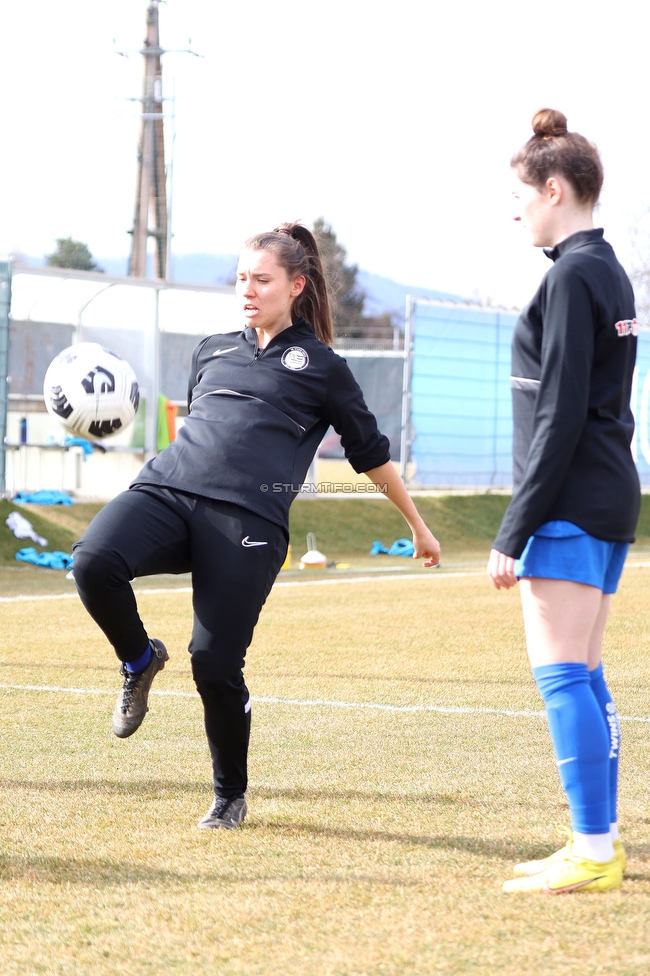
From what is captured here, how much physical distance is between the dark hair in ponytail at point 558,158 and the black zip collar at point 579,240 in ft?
0.26

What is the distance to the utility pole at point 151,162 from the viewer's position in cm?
3372

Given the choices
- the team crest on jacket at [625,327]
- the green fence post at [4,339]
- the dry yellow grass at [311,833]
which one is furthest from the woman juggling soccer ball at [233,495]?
the green fence post at [4,339]

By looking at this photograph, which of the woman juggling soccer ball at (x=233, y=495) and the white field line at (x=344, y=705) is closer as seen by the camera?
the woman juggling soccer ball at (x=233, y=495)

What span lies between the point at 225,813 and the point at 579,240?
2.01 m

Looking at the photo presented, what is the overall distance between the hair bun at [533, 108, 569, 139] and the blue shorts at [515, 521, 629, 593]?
0.99 metres

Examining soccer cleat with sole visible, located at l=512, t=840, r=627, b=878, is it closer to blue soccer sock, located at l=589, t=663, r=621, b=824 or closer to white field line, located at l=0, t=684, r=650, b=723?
blue soccer sock, located at l=589, t=663, r=621, b=824

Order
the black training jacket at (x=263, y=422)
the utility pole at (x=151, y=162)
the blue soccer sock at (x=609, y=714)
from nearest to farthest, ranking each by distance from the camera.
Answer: the blue soccer sock at (x=609, y=714) → the black training jacket at (x=263, y=422) → the utility pole at (x=151, y=162)

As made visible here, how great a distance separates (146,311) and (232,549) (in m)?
14.6

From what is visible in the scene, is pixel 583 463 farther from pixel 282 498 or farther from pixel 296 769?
pixel 296 769

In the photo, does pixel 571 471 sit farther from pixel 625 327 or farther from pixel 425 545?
pixel 425 545

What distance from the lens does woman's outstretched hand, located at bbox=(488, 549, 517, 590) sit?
9.98 feet

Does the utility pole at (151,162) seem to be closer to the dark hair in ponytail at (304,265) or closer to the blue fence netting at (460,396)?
the blue fence netting at (460,396)

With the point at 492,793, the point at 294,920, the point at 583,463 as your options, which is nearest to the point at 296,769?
the point at 492,793

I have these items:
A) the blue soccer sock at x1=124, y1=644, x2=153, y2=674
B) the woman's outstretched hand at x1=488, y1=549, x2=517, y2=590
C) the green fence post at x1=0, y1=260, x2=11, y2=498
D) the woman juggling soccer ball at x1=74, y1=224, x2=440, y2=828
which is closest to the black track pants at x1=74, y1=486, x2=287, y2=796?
the woman juggling soccer ball at x1=74, y1=224, x2=440, y2=828
